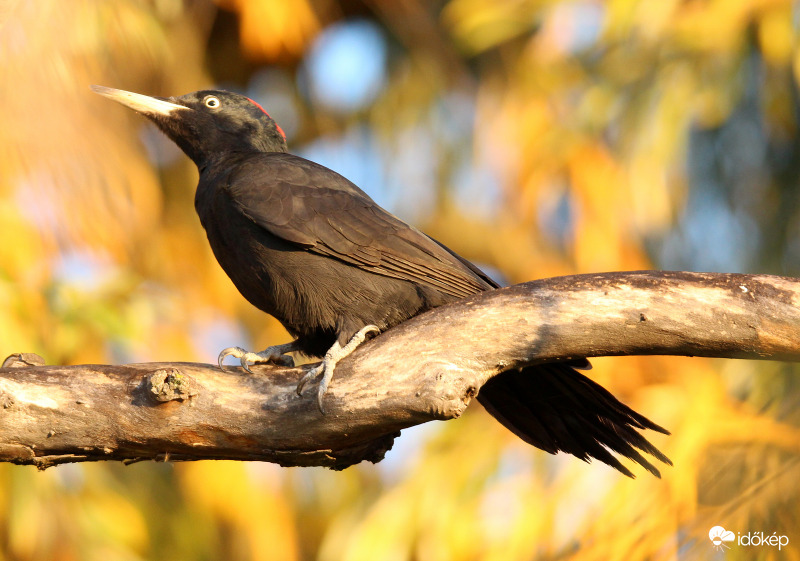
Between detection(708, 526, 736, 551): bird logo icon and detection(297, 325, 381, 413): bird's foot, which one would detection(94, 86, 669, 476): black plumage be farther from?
detection(708, 526, 736, 551): bird logo icon

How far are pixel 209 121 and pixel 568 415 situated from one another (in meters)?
2.46

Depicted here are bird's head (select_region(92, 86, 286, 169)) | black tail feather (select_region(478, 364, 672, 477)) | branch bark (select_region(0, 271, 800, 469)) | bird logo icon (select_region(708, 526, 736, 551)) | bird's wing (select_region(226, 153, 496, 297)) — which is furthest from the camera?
bird's head (select_region(92, 86, 286, 169))

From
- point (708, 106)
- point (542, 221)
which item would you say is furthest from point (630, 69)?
point (542, 221)

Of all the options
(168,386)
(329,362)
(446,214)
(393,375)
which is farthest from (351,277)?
(446,214)

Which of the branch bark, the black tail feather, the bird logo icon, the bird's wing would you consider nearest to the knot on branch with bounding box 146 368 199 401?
the branch bark

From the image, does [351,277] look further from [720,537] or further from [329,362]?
[720,537]

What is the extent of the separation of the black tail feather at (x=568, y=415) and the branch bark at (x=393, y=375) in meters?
0.32

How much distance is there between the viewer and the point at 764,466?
4.45 metres

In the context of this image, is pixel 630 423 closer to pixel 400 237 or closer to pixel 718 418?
pixel 400 237

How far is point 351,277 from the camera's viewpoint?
369 cm

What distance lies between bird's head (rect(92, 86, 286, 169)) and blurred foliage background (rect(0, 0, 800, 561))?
14.0 inches

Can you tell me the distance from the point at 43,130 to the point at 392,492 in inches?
160

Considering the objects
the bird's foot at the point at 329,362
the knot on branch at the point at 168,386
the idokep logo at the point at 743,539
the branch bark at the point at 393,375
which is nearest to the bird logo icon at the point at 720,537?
the idokep logo at the point at 743,539

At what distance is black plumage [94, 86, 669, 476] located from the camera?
11.2ft
